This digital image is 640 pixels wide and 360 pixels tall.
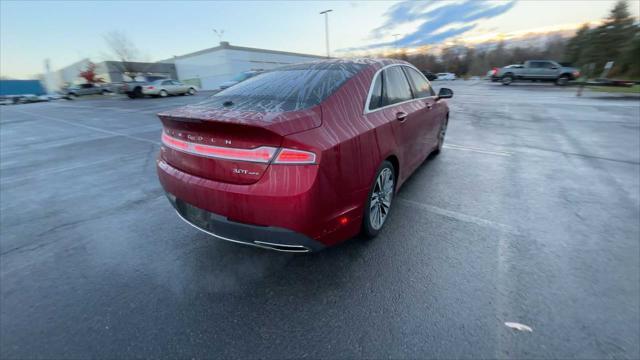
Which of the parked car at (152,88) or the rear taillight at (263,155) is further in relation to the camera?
the parked car at (152,88)

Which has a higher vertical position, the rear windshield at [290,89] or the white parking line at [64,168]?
the rear windshield at [290,89]

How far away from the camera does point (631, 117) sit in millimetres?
8484

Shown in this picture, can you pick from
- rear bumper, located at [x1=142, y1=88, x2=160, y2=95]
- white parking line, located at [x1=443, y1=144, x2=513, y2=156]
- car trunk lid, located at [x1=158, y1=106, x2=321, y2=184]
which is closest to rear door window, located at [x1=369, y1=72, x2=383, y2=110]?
car trunk lid, located at [x1=158, y1=106, x2=321, y2=184]

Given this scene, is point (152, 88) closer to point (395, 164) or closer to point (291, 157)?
point (395, 164)

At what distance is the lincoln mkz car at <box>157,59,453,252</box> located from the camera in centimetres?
180

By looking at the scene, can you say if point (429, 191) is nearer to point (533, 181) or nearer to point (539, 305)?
point (533, 181)

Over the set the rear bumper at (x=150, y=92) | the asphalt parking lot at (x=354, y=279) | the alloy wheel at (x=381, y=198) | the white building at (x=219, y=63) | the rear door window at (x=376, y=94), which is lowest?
the asphalt parking lot at (x=354, y=279)

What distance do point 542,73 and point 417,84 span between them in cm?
2812

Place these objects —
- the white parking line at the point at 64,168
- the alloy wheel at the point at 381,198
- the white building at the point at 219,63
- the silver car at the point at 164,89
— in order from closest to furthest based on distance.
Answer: the alloy wheel at the point at 381,198
the white parking line at the point at 64,168
the silver car at the point at 164,89
the white building at the point at 219,63

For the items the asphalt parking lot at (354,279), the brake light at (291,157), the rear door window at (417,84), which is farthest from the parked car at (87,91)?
the brake light at (291,157)

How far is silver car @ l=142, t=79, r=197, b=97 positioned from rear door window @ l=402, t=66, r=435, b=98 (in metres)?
25.0

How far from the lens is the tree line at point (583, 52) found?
26469 mm

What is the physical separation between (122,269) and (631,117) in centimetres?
1284

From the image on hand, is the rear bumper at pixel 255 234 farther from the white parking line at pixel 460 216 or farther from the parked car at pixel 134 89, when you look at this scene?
the parked car at pixel 134 89
